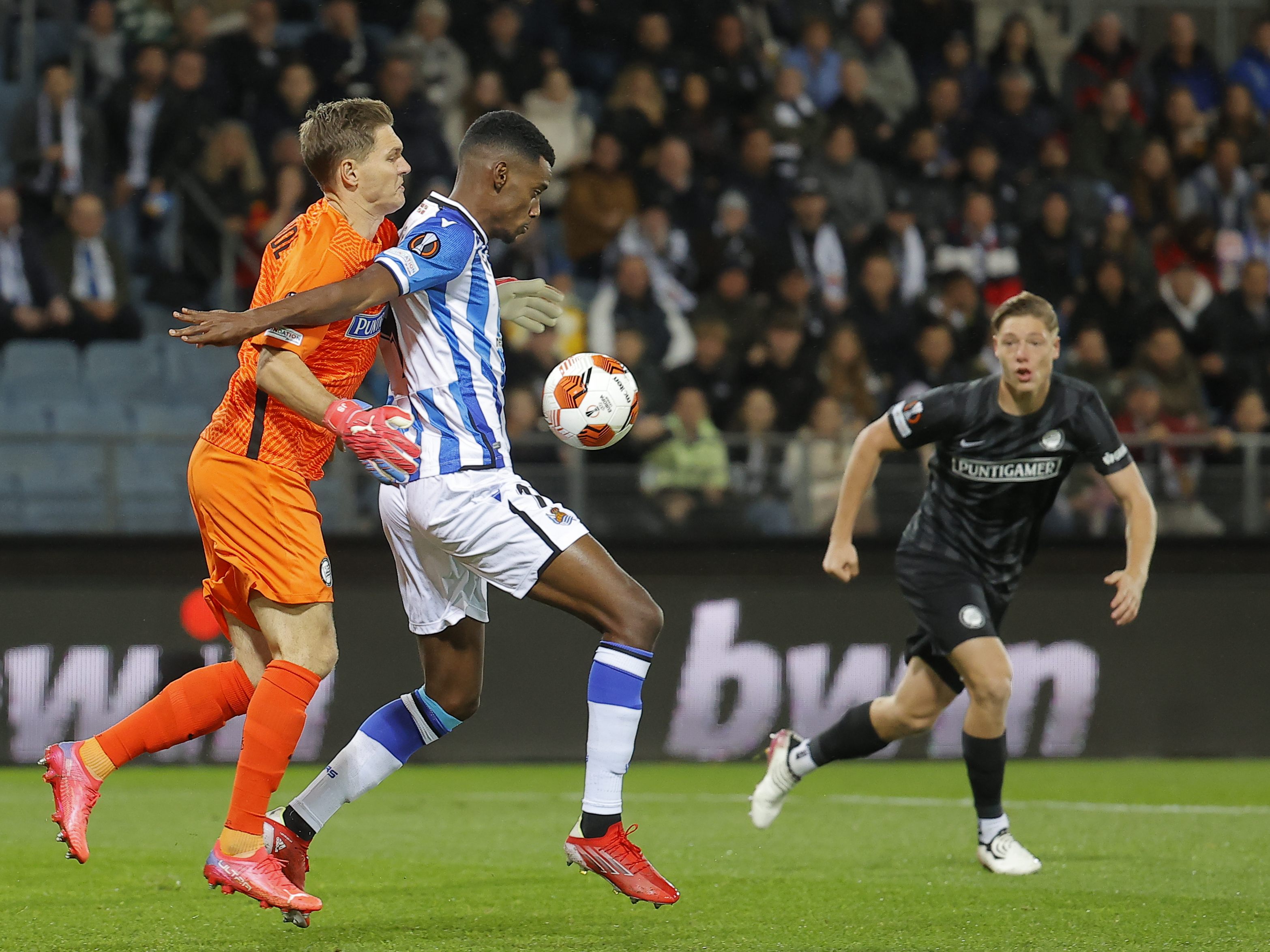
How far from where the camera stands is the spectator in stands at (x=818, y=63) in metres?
14.0

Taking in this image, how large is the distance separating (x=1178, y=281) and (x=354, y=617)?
6.80 m

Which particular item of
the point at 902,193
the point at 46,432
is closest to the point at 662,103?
the point at 902,193

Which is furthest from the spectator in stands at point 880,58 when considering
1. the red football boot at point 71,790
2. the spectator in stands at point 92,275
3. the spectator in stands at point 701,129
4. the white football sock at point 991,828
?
the red football boot at point 71,790

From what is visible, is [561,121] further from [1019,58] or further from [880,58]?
[1019,58]

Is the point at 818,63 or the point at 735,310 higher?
the point at 818,63

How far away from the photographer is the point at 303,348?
15.5 ft

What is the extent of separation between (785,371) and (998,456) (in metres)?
4.99

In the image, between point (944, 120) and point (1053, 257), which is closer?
point (1053, 257)

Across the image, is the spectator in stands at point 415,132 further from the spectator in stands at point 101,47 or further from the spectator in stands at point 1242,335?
the spectator in stands at point 1242,335

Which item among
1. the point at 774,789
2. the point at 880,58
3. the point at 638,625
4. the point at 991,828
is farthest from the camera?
the point at 880,58

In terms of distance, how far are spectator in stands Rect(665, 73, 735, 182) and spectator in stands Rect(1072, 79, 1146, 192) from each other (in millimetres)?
2971

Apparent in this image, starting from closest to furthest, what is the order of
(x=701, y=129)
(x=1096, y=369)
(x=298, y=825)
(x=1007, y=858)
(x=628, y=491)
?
1. (x=298, y=825)
2. (x=1007, y=858)
3. (x=628, y=491)
4. (x=1096, y=369)
5. (x=701, y=129)

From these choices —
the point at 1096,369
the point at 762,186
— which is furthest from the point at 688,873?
the point at 762,186

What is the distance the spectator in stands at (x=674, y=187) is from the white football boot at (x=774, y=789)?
6486mm
